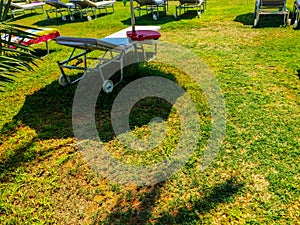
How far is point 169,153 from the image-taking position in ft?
10.4

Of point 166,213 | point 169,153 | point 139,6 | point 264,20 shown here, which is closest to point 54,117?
point 169,153

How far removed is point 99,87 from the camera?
15.8ft

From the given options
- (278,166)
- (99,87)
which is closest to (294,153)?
(278,166)

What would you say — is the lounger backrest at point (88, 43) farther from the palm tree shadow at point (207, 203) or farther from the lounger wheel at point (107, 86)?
the palm tree shadow at point (207, 203)

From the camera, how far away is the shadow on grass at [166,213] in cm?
241

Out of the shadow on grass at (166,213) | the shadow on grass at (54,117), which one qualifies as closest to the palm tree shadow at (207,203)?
the shadow on grass at (166,213)

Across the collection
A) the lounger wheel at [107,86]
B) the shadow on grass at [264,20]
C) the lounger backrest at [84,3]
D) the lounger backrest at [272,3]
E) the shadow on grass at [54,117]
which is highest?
the lounger backrest at [84,3]

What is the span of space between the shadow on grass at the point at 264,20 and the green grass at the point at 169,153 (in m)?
2.69

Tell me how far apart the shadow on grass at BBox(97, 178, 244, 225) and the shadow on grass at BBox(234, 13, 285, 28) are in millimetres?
6801

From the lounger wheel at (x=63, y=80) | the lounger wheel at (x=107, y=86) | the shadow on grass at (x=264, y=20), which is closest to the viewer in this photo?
the lounger wheel at (x=107, y=86)

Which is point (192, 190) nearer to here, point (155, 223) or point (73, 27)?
point (155, 223)

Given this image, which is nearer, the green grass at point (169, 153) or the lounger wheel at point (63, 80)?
the green grass at point (169, 153)

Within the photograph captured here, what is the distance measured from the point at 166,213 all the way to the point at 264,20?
26.3 ft

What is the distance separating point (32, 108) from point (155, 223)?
305 cm
